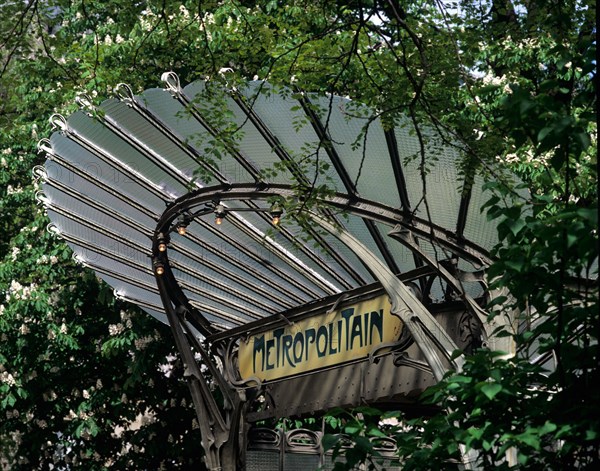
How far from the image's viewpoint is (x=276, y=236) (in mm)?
10953

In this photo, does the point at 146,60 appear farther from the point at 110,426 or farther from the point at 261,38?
the point at 110,426

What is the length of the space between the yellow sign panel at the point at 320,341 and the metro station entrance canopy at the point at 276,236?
20 millimetres

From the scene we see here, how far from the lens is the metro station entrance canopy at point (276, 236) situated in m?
8.66

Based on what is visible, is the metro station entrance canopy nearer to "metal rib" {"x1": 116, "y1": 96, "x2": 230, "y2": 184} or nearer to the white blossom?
"metal rib" {"x1": 116, "y1": 96, "x2": 230, "y2": 184}

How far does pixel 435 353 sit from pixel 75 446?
10286 millimetres

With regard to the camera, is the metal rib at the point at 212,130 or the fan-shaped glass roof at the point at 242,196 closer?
the fan-shaped glass roof at the point at 242,196

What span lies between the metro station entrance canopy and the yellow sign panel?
2cm

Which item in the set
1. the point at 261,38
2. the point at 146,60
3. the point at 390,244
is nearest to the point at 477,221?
the point at 390,244

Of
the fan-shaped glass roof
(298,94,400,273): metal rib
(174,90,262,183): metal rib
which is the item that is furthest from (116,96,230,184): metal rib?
(298,94,400,273): metal rib

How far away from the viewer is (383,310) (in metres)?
9.61

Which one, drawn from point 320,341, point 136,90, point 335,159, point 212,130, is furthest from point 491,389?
point 136,90

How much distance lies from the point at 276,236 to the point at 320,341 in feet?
4.10

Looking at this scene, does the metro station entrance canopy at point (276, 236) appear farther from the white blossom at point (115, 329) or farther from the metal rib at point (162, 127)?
the white blossom at point (115, 329)

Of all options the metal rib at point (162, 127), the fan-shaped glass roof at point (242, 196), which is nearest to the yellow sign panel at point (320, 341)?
the fan-shaped glass roof at point (242, 196)
